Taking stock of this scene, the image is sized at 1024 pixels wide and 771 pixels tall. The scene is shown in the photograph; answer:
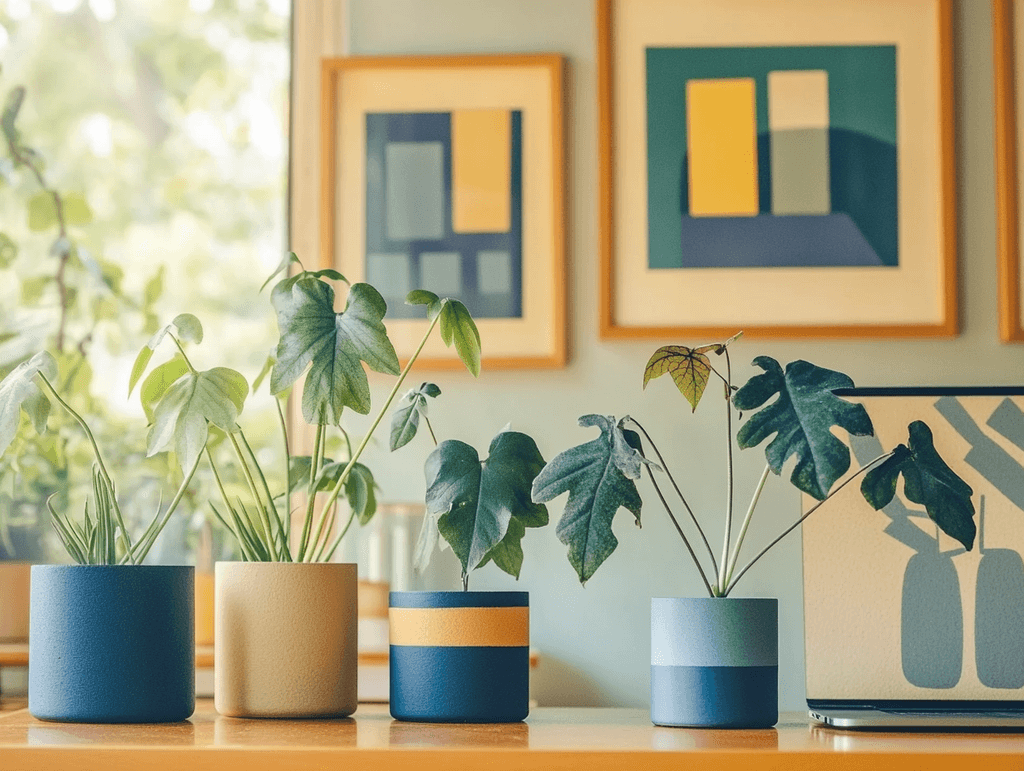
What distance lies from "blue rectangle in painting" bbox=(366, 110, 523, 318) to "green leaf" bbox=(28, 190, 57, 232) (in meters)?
0.49

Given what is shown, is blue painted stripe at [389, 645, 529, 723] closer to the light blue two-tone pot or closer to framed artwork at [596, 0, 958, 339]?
the light blue two-tone pot

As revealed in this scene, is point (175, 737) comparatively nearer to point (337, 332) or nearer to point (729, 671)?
point (337, 332)

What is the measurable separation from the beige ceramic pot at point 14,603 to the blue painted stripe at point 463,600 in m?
0.65

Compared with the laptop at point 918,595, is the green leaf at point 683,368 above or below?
above

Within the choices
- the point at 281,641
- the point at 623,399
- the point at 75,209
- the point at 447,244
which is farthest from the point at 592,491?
the point at 75,209

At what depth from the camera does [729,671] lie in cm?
108

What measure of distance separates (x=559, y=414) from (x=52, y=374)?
0.66 metres

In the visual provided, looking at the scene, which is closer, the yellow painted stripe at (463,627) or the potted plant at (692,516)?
the potted plant at (692,516)

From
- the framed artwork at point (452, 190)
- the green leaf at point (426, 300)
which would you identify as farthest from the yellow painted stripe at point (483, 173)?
the green leaf at point (426, 300)

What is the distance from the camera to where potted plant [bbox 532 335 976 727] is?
101 centimetres

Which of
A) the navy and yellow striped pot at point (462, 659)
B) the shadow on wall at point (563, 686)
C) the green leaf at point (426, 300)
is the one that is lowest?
the shadow on wall at point (563, 686)

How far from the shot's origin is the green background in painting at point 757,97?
151 centimetres

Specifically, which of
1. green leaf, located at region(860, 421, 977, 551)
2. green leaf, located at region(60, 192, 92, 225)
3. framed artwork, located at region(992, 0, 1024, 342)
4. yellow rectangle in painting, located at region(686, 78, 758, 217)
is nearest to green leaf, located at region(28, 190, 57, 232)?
green leaf, located at region(60, 192, 92, 225)

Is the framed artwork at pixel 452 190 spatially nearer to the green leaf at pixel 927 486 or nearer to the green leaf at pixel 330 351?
the green leaf at pixel 330 351
